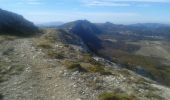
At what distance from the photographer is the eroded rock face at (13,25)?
65.2 metres

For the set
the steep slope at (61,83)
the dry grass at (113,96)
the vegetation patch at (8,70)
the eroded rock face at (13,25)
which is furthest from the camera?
the eroded rock face at (13,25)

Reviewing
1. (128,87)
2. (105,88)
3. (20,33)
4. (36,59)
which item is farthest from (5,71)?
(20,33)

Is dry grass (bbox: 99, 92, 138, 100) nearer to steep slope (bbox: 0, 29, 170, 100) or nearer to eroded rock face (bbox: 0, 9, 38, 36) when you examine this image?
steep slope (bbox: 0, 29, 170, 100)

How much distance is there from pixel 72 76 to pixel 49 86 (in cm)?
372

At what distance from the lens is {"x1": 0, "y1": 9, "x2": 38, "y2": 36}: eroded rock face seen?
65.2m

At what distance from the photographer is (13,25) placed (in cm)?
7081

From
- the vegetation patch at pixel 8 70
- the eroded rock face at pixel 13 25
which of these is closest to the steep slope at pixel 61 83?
the vegetation patch at pixel 8 70

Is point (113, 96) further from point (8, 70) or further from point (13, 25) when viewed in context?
point (13, 25)

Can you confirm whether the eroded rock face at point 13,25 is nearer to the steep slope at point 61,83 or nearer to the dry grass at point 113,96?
the steep slope at point 61,83

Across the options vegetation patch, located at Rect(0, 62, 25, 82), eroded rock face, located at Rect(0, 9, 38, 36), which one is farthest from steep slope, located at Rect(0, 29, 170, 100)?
eroded rock face, located at Rect(0, 9, 38, 36)

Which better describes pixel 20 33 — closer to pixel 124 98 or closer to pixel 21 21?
pixel 21 21

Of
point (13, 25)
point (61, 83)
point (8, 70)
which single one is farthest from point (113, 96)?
point (13, 25)

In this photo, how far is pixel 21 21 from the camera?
257 ft

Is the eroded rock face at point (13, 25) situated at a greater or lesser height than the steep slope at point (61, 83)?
greater
